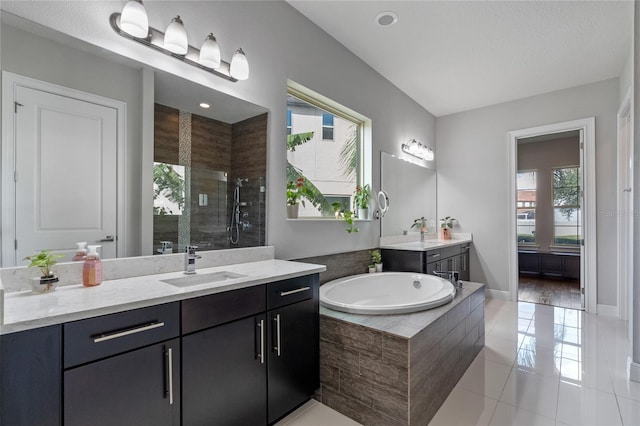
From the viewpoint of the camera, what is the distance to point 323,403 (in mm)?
1913

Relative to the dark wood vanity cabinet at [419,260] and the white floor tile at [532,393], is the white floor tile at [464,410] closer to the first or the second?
the white floor tile at [532,393]

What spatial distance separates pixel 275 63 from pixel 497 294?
4.19 metres

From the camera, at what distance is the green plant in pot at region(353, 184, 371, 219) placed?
10.6 ft

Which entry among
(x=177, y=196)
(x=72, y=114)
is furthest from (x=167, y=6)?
(x=177, y=196)

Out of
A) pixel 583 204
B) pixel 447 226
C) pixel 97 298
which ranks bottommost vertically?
pixel 97 298

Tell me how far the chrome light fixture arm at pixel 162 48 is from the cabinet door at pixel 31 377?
141 centimetres

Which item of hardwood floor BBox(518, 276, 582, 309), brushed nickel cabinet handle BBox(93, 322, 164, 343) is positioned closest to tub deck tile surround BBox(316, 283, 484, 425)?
brushed nickel cabinet handle BBox(93, 322, 164, 343)

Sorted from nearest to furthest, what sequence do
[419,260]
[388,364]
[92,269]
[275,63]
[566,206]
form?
1. [92,269]
2. [388,364]
3. [275,63]
4. [419,260]
5. [566,206]

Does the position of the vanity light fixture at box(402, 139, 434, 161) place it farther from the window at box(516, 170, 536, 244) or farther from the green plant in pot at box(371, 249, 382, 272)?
the window at box(516, 170, 536, 244)

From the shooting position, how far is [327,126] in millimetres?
3068

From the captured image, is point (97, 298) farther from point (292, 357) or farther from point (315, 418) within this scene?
point (315, 418)

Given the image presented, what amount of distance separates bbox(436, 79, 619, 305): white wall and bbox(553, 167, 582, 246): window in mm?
2336

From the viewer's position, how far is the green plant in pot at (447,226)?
4738 mm

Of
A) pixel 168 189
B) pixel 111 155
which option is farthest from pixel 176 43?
pixel 168 189
